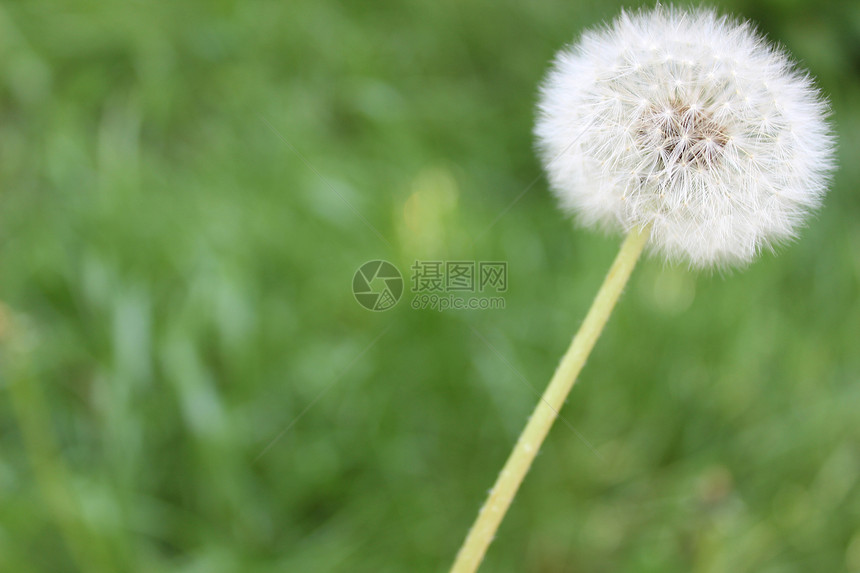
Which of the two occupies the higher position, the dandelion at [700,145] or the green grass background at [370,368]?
the dandelion at [700,145]

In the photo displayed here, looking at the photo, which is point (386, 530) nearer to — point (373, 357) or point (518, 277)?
point (373, 357)

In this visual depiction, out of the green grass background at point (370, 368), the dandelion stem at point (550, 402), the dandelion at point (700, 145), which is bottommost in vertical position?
the green grass background at point (370, 368)

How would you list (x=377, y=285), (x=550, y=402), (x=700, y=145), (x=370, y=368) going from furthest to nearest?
(x=377, y=285), (x=370, y=368), (x=700, y=145), (x=550, y=402)

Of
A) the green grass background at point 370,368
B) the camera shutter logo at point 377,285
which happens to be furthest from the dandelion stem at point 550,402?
the camera shutter logo at point 377,285

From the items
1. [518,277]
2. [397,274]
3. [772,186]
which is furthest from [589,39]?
[518,277]

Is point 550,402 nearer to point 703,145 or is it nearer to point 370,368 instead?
point 703,145

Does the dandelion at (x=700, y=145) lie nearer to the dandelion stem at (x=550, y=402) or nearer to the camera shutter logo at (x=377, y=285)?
the dandelion stem at (x=550, y=402)

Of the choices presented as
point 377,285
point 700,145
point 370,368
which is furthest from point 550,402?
point 377,285
